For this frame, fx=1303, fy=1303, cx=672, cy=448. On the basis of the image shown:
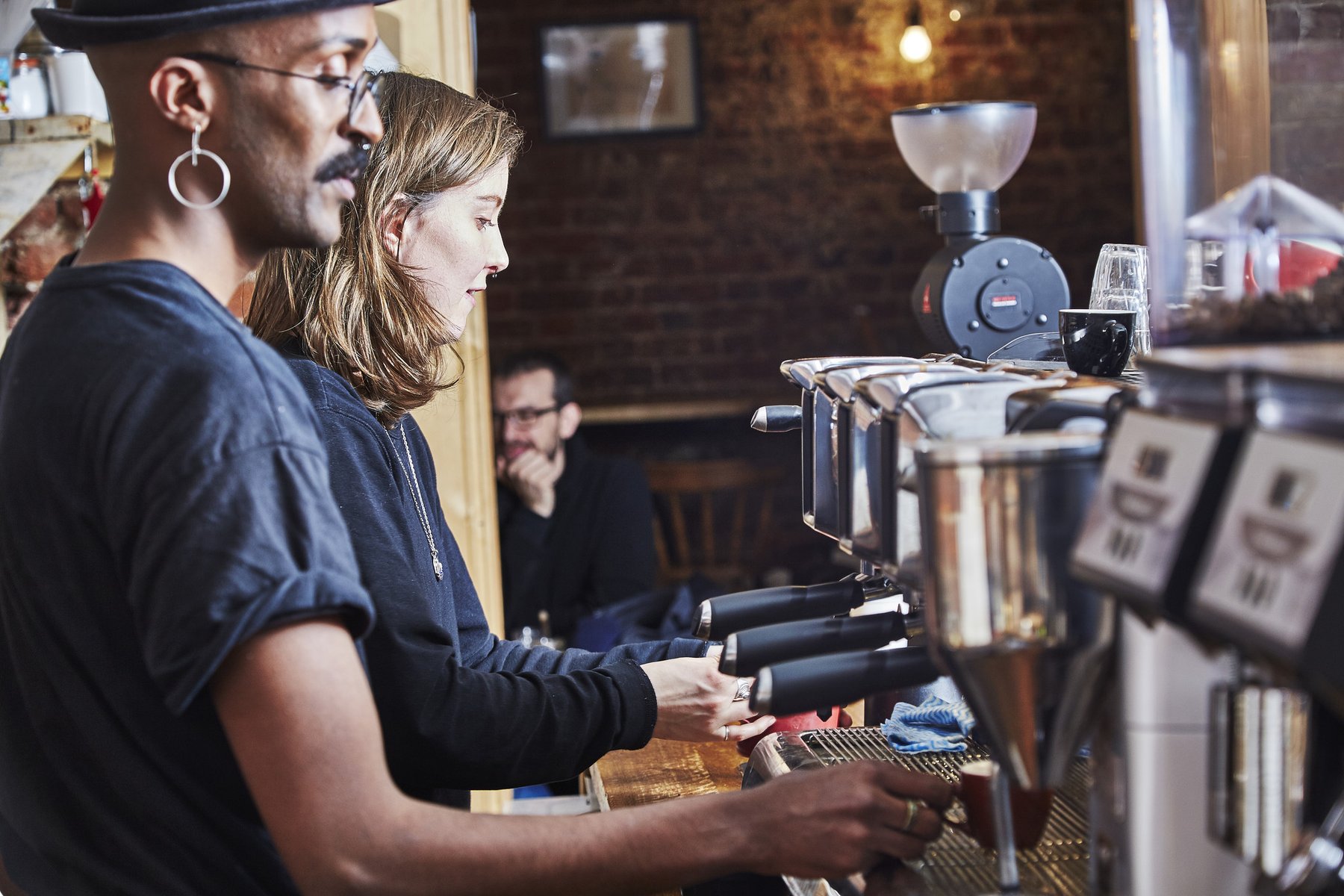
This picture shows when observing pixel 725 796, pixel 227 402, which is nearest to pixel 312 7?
pixel 227 402

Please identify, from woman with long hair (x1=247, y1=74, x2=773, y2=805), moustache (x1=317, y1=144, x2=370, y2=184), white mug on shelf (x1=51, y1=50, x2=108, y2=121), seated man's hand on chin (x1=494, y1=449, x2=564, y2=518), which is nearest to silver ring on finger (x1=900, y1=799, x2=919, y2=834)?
woman with long hair (x1=247, y1=74, x2=773, y2=805)

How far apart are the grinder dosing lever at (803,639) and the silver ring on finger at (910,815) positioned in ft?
0.45

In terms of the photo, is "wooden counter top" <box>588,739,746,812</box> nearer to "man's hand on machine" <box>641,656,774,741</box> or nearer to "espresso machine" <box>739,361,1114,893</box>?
"man's hand on machine" <box>641,656,774,741</box>

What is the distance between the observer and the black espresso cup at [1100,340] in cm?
99

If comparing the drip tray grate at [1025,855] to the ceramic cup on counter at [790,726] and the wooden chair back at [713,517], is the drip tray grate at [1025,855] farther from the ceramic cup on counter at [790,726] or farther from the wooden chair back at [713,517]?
the wooden chair back at [713,517]

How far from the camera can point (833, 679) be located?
76cm

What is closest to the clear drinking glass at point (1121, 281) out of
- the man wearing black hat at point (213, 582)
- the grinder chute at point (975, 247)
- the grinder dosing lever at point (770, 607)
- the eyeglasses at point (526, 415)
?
the grinder chute at point (975, 247)

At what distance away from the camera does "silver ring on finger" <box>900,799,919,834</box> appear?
737 millimetres

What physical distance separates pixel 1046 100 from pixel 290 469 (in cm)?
448

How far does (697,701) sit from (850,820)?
17.5 inches

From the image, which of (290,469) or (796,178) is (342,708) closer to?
(290,469)

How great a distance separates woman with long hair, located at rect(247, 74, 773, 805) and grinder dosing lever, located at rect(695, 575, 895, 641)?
0.17m

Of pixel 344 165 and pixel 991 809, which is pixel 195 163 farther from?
pixel 991 809

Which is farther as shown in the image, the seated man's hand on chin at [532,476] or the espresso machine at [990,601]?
the seated man's hand on chin at [532,476]
